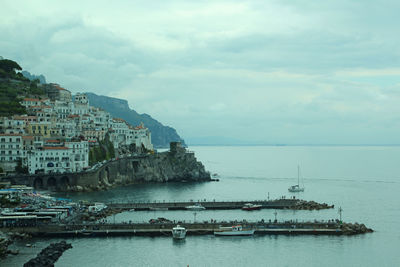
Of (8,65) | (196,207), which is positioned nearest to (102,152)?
(8,65)

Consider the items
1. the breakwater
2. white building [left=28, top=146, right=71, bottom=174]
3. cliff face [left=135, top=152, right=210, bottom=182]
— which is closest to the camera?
the breakwater

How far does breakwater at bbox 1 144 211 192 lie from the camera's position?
119 metres

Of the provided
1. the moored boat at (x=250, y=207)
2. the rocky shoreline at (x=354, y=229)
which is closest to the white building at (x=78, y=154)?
the moored boat at (x=250, y=207)

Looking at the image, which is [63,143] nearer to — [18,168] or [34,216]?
[18,168]

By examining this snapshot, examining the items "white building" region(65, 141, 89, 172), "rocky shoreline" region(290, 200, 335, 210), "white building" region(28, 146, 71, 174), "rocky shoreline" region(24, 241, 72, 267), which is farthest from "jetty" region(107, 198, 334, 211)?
"rocky shoreline" region(24, 241, 72, 267)

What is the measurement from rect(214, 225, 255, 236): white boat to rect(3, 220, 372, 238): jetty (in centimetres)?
96

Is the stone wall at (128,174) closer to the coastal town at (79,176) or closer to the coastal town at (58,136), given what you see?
the coastal town at (79,176)

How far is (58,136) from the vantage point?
138 m

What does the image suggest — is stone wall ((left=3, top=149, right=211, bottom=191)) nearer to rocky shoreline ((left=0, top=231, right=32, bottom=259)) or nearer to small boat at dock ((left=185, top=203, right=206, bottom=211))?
small boat at dock ((left=185, top=203, right=206, bottom=211))

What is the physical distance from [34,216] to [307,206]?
Result: 179ft

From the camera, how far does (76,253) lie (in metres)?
62.9

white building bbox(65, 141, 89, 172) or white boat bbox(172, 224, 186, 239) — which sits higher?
white building bbox(65, 141, 89, 172)

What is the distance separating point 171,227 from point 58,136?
244 ft

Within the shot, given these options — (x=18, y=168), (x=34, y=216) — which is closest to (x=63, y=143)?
(x=18, y=168)
